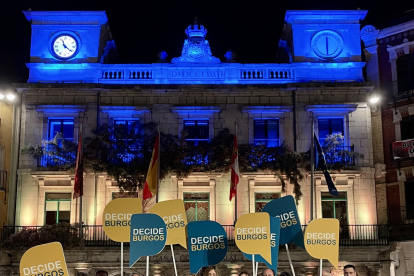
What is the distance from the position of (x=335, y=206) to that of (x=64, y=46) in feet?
41.9

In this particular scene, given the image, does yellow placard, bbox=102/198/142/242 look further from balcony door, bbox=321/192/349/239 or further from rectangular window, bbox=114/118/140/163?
balcony door, bbox=321/192/349/239

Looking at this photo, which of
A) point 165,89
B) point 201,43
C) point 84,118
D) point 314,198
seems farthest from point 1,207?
point 314,198

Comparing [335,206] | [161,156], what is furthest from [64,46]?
[335,206]

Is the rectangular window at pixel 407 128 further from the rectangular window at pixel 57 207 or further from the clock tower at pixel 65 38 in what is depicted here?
the rectangular window at pixel 57 207

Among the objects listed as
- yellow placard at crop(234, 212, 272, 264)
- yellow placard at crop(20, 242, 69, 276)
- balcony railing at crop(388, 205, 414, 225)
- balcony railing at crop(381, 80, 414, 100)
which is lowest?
yellow placard at crop(20, 242, 69, 276)

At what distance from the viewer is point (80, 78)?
1091 inches

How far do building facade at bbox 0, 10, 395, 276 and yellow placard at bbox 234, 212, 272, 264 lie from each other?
507 inches

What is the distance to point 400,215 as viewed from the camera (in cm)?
2670

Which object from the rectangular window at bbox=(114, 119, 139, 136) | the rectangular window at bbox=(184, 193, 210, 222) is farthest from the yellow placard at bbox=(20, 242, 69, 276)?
the rectangular window at bbox=(184, 193, 210, 222)

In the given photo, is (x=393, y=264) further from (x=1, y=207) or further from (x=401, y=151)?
(x=1, y=207)

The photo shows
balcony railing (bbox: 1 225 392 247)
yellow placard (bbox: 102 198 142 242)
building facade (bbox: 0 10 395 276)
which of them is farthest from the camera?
building facade (bbox: 0 10 395 276)

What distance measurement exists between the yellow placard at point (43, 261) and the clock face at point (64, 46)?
16997mm

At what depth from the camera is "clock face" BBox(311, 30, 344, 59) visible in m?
28.1

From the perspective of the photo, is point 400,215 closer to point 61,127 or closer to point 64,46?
point 61,127
